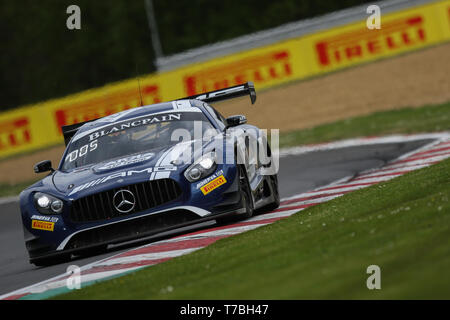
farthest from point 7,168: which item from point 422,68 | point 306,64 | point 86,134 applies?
point 86,134

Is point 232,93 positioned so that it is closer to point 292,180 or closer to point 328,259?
point 292,180

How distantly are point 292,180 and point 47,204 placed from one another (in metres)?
6.05

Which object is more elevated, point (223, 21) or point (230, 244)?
point (223, 21)

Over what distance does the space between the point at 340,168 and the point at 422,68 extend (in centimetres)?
1364

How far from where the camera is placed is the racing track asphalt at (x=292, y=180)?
9.45 metres

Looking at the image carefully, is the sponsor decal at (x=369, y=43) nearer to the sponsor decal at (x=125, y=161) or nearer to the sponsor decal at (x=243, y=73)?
the sponsor decal at (x=243, y=73)

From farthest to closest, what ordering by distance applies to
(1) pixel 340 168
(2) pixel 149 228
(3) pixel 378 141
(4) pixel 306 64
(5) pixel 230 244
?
(4) pixel 306 64, (3) pixel 378 141, (1) pixel 340 168, (2) pixel 149 228, (5) pixel 230 244

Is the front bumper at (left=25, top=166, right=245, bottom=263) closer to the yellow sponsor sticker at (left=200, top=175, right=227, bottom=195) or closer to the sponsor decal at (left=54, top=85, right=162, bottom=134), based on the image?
the yellow sponsor sticker at (left=200, top=175, right=227, bottom=195)

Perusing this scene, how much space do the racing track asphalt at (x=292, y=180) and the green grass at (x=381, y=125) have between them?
1.87 m

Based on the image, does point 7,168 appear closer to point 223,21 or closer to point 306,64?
point 306,64

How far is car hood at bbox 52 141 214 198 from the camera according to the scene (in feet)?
30.9

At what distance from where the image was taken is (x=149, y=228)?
30.9 ft

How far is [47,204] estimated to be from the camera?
31.8 ft

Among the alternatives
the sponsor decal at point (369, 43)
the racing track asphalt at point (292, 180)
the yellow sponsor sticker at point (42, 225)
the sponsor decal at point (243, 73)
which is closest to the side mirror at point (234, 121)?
the racing track asphalt at point (292, 180)
